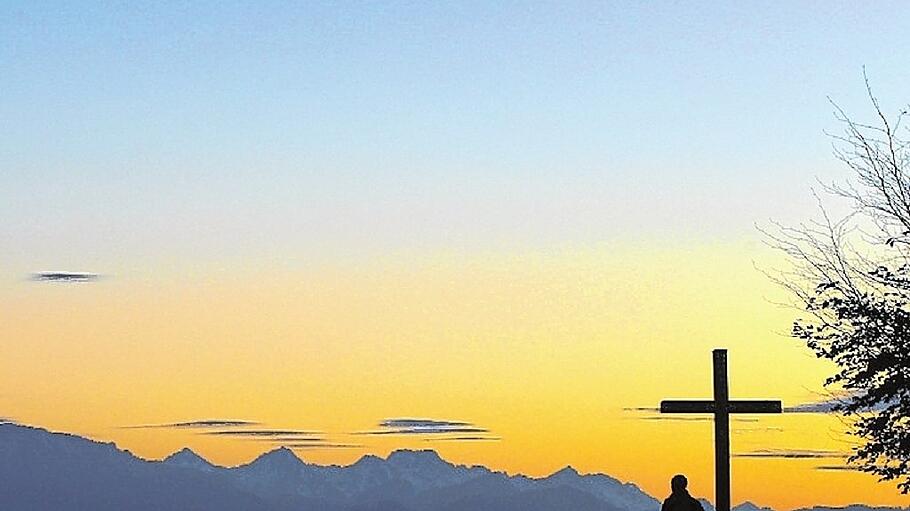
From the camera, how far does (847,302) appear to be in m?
38.1

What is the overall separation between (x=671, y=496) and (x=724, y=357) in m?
6.16

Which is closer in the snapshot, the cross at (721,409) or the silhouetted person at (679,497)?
the silhouetted person at (679,497)

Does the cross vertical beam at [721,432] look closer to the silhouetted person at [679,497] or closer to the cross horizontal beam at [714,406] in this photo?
the cross horizontal beam at [714,406]

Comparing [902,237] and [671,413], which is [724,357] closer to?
[671,413]

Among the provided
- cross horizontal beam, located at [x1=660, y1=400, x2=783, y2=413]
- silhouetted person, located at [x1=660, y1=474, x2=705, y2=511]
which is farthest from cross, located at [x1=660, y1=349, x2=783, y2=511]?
silhouetted person, located at [x1=660, y1=474, x2=705, y2=511]

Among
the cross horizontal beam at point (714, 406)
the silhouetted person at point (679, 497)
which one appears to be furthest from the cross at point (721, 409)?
the silhouetted person at point (679, 497)

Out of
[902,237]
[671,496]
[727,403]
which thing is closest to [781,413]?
[727,403]

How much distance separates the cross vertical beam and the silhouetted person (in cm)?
521

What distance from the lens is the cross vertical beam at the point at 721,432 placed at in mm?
36588

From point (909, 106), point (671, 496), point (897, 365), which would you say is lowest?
point (671, 496)

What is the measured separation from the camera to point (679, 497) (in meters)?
31.3

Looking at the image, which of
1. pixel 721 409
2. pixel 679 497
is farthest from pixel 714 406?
pixel 679 497

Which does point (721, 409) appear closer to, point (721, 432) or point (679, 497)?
point (721, 432)

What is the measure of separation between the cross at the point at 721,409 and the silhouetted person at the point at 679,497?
5391 millimetres
